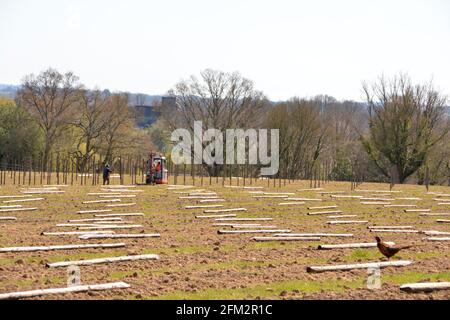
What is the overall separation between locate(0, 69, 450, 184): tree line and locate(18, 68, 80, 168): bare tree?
0.26 feet

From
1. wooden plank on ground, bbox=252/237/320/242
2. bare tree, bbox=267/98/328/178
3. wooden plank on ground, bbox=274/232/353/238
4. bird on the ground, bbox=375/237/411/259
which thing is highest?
bare tree, bbox=267/98/328/178

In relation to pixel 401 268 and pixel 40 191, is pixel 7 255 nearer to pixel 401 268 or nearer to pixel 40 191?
pixel 401 268

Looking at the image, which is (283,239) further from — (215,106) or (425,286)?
(215,106)

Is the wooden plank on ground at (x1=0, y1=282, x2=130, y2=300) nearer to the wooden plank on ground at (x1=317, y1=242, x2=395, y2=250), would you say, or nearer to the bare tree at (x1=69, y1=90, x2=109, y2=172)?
the wooden plank on ground at (x1=317, y1=242, x2=395, y2=250)

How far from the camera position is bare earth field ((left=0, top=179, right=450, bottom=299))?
9586 mm

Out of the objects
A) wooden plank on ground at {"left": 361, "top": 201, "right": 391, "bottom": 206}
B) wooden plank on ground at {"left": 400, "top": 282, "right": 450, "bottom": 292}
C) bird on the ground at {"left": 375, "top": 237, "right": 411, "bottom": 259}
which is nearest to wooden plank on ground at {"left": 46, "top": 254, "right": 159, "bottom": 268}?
bird on the ground at {"left": 375, "top": 237, "right": 411, "bottom": 259}

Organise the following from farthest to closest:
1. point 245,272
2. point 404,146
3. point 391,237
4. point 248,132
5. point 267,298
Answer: point 248,132 → point 404,146 → point 391,237 → point 245,272 → point 267,298

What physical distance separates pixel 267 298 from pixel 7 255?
5.66 meters

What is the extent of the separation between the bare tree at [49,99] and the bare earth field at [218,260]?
33.2m

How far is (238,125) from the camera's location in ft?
176

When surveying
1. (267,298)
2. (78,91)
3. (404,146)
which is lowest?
(267,298)
